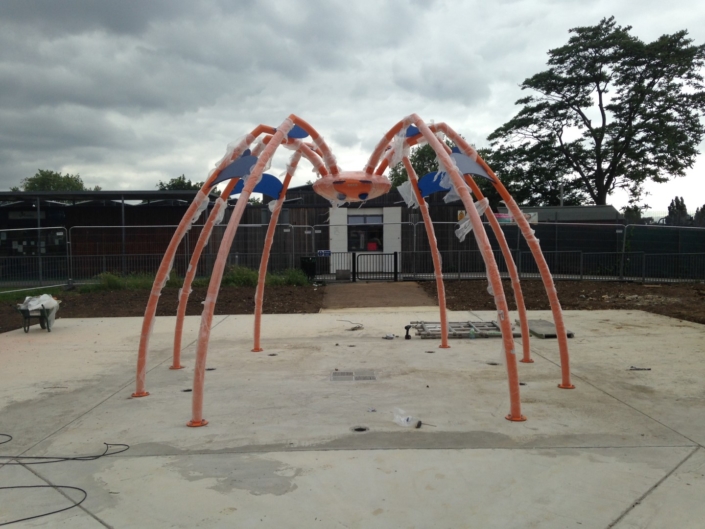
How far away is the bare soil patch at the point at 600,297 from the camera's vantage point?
12718 millimetres

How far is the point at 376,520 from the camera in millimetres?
3062

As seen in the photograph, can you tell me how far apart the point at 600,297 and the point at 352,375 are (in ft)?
34.4

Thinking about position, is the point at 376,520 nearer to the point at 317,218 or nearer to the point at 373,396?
the point at 373,396

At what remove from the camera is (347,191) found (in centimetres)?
657

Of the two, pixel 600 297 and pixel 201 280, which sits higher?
pixel 201 280

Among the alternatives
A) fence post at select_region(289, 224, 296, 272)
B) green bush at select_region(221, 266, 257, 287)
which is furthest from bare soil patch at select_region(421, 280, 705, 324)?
green bush at select_region(221, 266, 257, 287)

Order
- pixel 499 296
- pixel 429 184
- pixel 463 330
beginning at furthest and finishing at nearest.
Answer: pixel 463 330 < pixel 429 184 < pixel 499 296

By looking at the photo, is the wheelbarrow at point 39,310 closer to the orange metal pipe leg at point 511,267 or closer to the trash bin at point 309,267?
the orange metal pipe leg at point 511,267

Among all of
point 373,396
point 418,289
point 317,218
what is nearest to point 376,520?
point 373,396

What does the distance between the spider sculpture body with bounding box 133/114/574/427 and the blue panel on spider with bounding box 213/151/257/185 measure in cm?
1

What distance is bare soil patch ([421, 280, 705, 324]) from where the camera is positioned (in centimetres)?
1272

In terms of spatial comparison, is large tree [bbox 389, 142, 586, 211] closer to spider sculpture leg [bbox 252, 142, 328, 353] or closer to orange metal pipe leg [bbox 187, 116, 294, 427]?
spider sculpture leg [bbox 252, 142, 328, 353]

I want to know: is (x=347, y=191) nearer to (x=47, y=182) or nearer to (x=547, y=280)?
(x=547, y=280)

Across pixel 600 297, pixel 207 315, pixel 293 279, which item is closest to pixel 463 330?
pixel 207 315
